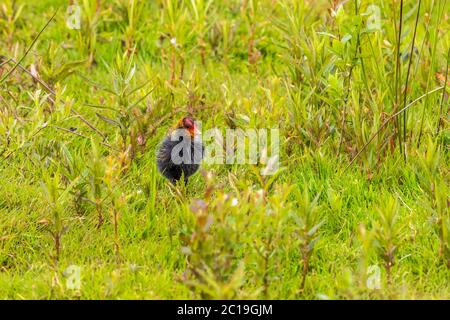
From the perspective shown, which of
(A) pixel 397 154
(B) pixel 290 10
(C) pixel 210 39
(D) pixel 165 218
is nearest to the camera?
(D) pixel 165 218

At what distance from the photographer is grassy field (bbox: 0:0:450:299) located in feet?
13.1

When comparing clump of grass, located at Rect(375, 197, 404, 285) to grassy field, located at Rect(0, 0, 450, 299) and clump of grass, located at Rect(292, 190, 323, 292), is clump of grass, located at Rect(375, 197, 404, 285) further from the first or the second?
clump of grass, located at Rect(292, 190, 323, 292)

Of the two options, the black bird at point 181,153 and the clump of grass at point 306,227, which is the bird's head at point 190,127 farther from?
the clump of grass at point 306,227

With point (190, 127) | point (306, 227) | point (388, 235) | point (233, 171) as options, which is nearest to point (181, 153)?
point (190, 127)

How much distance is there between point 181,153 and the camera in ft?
15.9

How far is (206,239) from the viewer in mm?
3820

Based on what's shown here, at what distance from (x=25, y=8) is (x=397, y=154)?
367 centimetres

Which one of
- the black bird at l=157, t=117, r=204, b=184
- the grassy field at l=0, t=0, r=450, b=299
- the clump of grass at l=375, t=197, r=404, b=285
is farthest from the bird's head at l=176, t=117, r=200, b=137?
the clump of grass at l=375, t=197, r=404, b=285

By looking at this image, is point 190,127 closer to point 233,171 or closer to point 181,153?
point 181,153

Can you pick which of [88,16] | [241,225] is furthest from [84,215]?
[88,16]

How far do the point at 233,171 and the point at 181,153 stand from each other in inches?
14.7

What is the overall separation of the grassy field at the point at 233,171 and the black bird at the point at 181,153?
11 cm

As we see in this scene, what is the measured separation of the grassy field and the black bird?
112 millimetres

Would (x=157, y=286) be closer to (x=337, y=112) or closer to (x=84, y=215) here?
(x=84, y=215)
